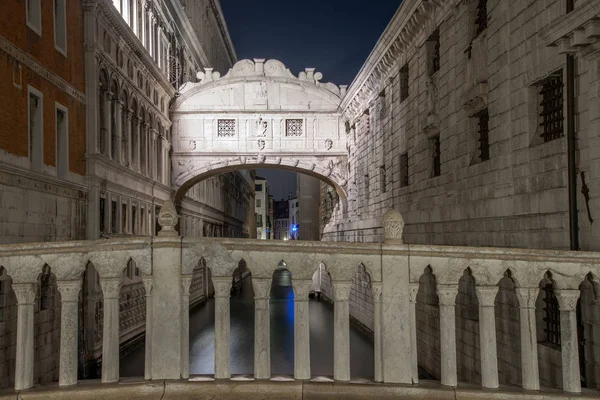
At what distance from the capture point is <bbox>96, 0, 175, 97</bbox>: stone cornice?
18.7 metres

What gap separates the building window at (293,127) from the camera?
98.1ft

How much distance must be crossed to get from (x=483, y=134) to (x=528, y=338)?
271 inches

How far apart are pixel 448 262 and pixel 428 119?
32.6ft

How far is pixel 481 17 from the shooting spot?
42.3ft

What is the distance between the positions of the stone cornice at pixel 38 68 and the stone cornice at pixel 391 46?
972 cm

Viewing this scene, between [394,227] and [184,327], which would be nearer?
[184,327]

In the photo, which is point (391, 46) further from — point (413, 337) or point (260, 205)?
point (260, 205)

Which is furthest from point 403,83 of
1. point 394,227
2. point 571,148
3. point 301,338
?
point 301,338

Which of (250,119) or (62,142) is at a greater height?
(250,119)

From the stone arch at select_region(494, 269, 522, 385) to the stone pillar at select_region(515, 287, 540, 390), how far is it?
129 inches

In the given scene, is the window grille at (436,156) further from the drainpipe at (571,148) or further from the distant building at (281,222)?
the distant building at (281,222)

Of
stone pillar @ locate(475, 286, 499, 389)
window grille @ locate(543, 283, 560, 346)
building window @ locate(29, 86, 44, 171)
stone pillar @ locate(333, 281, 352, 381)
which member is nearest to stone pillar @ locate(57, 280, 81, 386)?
stone pillar @ locate(333, 281, 352, 381)

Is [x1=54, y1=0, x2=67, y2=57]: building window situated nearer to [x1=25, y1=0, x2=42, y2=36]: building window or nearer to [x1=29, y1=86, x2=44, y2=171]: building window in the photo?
[x1=25, y1=0, x2=42, y2=36]: building window

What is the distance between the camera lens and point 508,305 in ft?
33.9
